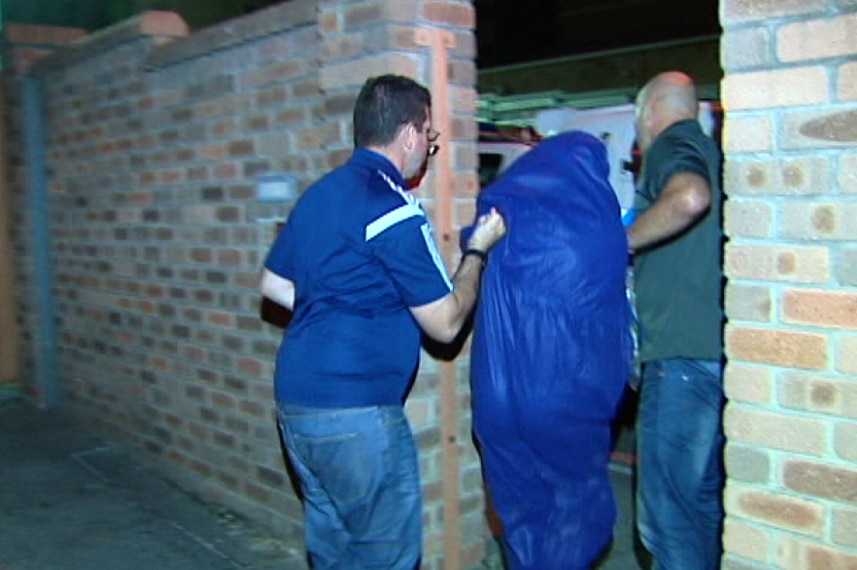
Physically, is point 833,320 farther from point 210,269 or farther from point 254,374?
point 210,269

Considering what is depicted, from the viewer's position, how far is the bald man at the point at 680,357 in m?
3.18

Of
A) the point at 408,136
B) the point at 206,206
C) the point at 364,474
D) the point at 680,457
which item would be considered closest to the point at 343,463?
the point at 364,474

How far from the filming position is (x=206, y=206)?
4.81m

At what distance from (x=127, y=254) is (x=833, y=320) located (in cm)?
452

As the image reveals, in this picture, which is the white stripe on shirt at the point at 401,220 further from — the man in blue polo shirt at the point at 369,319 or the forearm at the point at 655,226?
the forearm at the point at 655,226

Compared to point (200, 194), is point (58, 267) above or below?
below

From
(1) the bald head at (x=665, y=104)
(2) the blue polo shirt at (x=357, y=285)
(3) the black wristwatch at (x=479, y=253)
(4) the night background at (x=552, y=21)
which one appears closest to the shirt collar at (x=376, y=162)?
(2) the blue polo shirt at (x=357, y=285)

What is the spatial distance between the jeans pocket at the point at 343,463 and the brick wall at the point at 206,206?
813mm

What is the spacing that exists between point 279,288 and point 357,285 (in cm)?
46

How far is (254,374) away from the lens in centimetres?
450

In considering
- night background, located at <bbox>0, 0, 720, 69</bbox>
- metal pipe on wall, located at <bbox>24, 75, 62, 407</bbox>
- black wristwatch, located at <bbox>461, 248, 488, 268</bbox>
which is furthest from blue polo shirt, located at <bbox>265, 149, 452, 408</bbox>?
night background, located at <bbox>0, 0, 720, 69</bbox>

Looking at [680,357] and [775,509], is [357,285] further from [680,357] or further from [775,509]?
[775,509]

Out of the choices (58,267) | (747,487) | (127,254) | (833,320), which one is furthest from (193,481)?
(833,320)

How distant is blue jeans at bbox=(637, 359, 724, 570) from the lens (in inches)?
126
